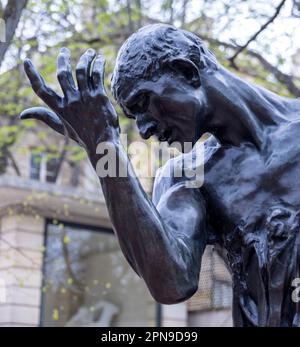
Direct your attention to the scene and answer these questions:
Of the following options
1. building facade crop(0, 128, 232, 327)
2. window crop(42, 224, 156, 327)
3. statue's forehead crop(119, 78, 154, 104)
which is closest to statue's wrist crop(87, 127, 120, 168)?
statue's forehead crop(119, 78, 154, 104)

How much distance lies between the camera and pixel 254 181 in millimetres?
2424

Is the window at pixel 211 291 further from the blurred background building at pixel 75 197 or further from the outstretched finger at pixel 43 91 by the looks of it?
the outstretched finger at pixel 43 91

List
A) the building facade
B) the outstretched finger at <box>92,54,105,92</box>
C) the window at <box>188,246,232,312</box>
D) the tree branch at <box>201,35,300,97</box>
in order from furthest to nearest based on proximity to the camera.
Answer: the window at <box>188,246,232,312</box> < the building facade < the tree branch at <box>201,35,300,97</box> < the outstretched finger at <box>92,54,105,92</box>

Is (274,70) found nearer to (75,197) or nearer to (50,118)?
(75,197)

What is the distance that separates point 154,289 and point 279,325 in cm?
41

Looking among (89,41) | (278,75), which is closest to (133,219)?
(278,75)

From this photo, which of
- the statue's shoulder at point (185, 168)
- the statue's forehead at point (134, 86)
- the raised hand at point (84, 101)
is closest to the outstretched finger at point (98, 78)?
the raised hand at point (84, 101)

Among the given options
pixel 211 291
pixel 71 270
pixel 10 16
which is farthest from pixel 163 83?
pixel 211 291

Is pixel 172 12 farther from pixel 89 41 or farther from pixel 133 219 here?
pixel 133 219

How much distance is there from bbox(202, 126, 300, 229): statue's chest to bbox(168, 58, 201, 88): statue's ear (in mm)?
Answer: 266

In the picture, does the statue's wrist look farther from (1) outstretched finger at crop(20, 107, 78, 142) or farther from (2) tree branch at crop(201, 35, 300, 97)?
(2) tree branch at crop(201, 35, 300, 97)

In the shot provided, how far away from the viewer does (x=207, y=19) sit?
40.1 ft

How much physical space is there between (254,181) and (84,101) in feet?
2.07

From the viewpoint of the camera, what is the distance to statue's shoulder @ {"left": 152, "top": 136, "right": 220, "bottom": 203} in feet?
8.48
